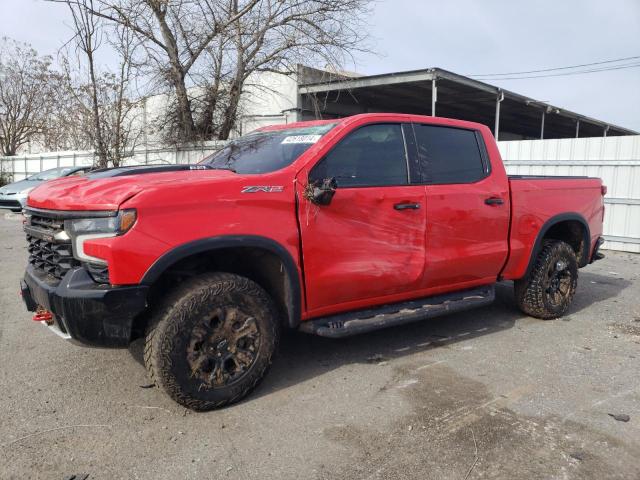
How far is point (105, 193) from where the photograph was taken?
300cm

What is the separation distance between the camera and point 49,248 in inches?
130

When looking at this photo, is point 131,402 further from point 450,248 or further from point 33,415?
point 450,248

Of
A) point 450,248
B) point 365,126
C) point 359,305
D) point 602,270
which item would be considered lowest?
point 602,270

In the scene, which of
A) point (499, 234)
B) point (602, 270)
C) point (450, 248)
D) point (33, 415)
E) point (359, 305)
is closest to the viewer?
point (33, 415)

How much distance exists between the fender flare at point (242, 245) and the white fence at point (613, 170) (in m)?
9.09

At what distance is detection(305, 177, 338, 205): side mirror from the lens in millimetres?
3432

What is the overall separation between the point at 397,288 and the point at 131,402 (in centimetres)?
205

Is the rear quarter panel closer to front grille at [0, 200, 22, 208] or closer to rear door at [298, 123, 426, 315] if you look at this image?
rear door at [298, 123, 426, 315]

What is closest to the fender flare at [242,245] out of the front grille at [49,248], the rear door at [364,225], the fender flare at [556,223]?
the rear door at [364,225]

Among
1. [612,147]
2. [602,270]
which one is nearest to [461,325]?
[602,270]

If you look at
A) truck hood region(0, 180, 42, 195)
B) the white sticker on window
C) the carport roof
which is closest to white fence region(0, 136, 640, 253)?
the carport roof

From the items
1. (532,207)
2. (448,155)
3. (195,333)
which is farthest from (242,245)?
(532,207)

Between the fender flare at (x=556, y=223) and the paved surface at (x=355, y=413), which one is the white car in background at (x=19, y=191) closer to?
the paved surface at (x=355, y=413)

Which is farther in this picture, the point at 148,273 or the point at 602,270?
the point at 602,270
